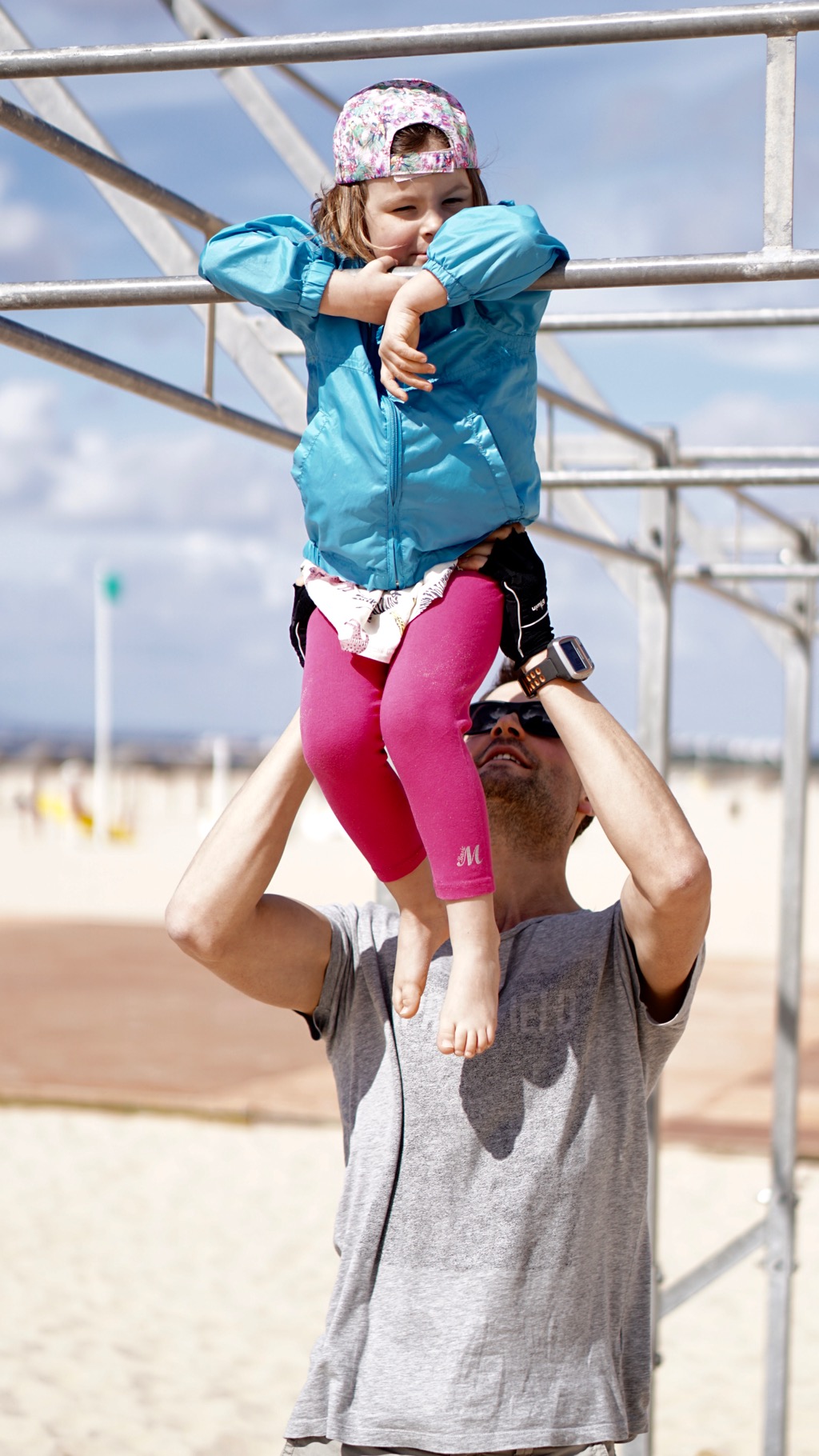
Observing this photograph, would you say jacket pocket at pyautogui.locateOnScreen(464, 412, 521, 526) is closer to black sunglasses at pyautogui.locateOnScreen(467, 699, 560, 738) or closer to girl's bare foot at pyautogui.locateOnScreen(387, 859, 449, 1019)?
girl's bare foot at pyautogui.locateOnScreen(387, 859, 449, 1019)

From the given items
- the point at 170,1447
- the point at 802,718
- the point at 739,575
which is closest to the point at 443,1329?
the point at 739,575

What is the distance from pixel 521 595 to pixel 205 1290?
502cm

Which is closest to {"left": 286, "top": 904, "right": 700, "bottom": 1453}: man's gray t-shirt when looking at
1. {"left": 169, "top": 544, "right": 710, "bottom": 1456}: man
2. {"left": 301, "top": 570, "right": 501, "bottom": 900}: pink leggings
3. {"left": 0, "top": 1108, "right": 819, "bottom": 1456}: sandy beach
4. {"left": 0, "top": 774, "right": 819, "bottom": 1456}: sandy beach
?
{"left": 169, "top": 544, "right": 710, "bottom": 1456}: man

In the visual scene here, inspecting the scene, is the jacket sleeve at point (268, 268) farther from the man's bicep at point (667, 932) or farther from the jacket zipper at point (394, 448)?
the man's bicep at point (667, 932)

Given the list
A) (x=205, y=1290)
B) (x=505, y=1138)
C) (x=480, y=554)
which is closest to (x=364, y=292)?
(x=480, y=554)

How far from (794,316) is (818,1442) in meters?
3.76

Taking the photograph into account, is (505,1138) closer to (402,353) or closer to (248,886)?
(248,886)

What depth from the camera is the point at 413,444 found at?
65.4 inches

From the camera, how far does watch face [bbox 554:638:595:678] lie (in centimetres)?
187

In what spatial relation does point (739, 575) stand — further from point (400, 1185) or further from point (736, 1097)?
point (736, 1097)

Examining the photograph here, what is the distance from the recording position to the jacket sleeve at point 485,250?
1.57 m

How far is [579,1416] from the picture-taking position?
198 centimetres

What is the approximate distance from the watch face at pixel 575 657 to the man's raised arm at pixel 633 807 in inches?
0.9

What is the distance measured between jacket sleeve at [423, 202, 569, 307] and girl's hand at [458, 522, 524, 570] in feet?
0.90
